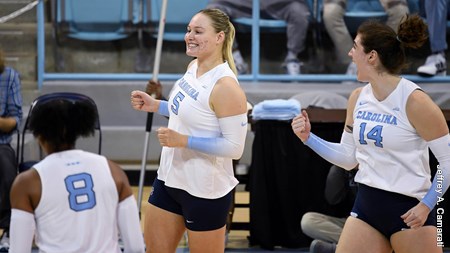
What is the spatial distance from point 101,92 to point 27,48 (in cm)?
99

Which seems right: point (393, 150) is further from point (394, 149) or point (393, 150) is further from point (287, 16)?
point (287, 16)

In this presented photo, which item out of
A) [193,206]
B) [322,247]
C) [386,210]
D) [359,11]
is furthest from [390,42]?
[359,11]

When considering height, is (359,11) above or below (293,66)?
above

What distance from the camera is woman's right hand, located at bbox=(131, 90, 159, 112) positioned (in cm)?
446

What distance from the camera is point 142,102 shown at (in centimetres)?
449

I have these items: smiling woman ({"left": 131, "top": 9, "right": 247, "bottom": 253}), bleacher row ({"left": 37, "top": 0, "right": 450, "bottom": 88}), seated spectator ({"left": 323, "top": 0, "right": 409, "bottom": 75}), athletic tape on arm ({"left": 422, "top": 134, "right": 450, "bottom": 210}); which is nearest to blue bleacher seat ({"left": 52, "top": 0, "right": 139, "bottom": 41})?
bleacher row ({"left": 37, "top": 0, "right": 450, "bottom": 88})

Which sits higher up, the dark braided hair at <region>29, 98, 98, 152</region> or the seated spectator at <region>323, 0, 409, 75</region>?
the dark braided hair at <region>29, 98, 98, 152</region>

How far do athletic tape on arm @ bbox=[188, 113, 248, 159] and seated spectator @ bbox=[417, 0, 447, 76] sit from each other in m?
4.68

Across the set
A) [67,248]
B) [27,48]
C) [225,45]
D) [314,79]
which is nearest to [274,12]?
[314,79]

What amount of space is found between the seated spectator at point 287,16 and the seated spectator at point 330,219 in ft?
8.74

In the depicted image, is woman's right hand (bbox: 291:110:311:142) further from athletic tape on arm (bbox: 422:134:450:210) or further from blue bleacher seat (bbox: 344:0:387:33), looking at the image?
blue bleacher seat (bbox: 344:0:387:33)

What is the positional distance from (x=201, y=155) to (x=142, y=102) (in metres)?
0.47

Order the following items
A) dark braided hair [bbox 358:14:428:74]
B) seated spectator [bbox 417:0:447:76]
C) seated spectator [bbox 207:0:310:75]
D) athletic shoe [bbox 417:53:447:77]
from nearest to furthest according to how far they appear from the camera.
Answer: dark braided hair [bbox 358:14:428:74]
seated spectator [bbox 417:0:447:76]
athletic shoe [bbox 417:53:447:77]
seated spectator [bbox 207:0:310:75]

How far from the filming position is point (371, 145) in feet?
13.2
